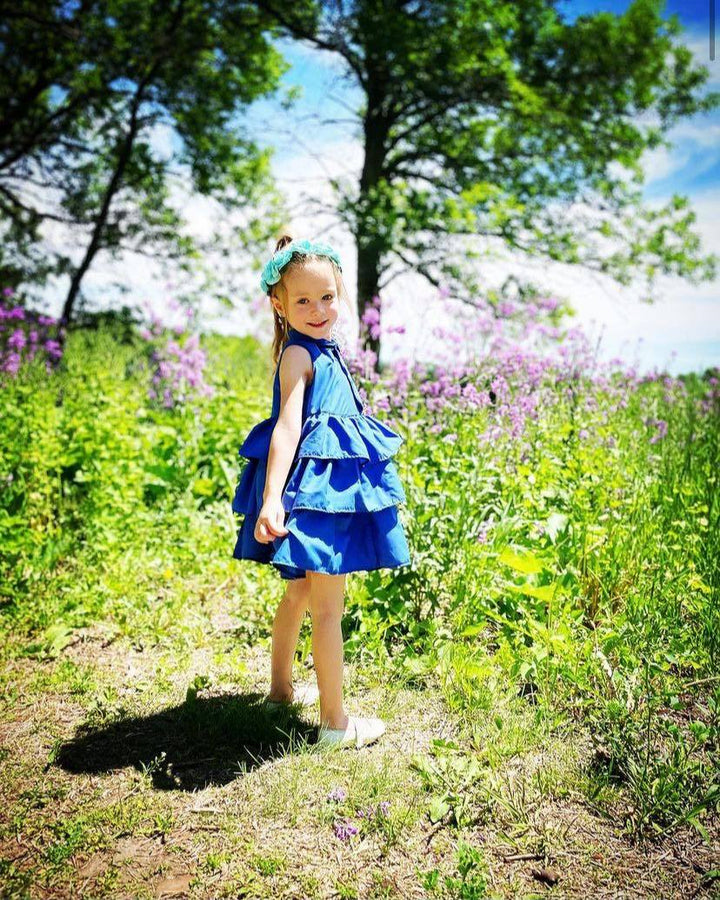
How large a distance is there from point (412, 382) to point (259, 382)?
10.0ft

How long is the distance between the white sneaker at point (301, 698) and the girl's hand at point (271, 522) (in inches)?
32.9

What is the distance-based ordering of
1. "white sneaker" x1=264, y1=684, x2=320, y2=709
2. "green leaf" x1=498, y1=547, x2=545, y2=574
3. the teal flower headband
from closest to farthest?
the teal flower headband < "white sneaker" x1=264, y1=684, x2=320, y2=709 < "green leaf" x1=498, y1=547, x2=545, y2=574

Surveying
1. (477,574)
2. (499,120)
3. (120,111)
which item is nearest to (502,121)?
(499,120)

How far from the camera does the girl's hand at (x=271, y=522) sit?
7.43ft

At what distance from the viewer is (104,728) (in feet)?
8.89

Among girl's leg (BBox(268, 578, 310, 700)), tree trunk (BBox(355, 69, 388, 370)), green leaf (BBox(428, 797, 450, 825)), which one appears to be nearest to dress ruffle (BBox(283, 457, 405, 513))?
girl's leg (BBox(268, 578, 310, 700))

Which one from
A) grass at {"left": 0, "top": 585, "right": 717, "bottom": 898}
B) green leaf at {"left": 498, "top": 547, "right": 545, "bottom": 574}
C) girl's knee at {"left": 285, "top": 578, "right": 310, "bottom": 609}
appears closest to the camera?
grass at {"left": 0, "top": 585, "right": 717, "bottom": 898}

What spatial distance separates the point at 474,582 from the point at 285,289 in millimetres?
1599

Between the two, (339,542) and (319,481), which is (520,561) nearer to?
(339,542)

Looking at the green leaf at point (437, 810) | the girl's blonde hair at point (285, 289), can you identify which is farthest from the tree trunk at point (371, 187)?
the green leaf at point (437, 810)

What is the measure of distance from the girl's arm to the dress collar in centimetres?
7

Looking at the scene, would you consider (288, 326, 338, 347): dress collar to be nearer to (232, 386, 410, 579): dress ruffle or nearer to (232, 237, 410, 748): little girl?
(232, 237, 410, 748): little girl

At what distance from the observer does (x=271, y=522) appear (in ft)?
7.41

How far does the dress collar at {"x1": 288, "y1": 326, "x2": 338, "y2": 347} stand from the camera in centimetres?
253
